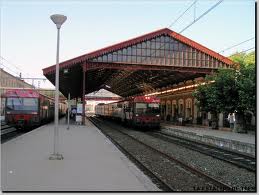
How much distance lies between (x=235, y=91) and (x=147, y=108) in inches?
341

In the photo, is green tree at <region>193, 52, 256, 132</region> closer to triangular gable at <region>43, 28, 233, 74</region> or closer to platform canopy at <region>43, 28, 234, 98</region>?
platform canopy at <region>43, 28, 234, 98</region>

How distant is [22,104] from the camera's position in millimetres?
30344

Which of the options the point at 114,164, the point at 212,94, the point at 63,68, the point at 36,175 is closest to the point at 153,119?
the point at 212,94

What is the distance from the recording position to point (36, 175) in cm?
990

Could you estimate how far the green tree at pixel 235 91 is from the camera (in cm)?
2594

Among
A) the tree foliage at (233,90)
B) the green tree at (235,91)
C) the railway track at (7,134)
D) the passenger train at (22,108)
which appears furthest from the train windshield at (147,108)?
the railway track at (7,134)

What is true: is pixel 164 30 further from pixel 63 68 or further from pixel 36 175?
pixel 36 175

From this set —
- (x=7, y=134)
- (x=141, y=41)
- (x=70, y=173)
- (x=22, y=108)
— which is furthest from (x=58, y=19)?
(x=141, y=41)

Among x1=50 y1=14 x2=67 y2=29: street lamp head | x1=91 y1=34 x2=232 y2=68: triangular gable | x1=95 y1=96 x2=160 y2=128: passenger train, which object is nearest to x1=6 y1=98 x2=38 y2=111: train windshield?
x1=95 y1=96 x2=160 y2=128: passenger train

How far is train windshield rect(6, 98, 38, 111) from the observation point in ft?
99.0

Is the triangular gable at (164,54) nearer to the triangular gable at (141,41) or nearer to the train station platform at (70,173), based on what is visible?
the triangular gable at (141,41)

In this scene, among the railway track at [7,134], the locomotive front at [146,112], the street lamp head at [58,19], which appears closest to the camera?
the street lamp head at [58,19]

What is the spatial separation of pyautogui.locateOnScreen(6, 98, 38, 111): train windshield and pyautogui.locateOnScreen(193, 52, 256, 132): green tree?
1268 centimetres

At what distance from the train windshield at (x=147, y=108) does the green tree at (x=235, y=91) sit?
17.2 feet
